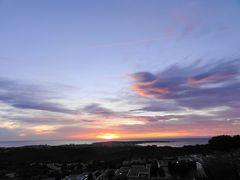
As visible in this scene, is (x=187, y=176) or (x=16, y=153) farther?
(x=16, y=153)

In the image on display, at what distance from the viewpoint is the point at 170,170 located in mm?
30531

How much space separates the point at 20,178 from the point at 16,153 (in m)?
41.4

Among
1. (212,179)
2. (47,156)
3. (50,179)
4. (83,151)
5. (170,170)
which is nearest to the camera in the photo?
(212,179)

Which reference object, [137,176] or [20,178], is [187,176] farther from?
[20,178]

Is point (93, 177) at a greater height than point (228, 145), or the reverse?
point (228, 145)

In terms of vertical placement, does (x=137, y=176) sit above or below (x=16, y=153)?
below

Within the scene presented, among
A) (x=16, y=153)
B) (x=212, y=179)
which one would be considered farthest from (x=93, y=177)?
(x=16, y=153)

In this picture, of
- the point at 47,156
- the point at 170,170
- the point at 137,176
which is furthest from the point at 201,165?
the point at 47,156

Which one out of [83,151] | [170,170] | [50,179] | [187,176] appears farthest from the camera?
[83,151]

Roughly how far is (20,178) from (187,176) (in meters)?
20.8

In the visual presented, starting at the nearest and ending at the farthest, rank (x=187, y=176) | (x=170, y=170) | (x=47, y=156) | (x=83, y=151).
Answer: (x=187, y=176)
(x=170, y=170)
(x=47, y=156)
(x=83, y=151)

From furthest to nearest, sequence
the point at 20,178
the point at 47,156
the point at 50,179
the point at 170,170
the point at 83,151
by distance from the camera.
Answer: the point at 83,151 → the point at 47,156 → the point at 20,178 → the point at 50,179 → the point at 170,170

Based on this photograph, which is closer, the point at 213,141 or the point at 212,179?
the point at 212,179

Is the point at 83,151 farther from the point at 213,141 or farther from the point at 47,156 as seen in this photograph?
the point at 213,141
